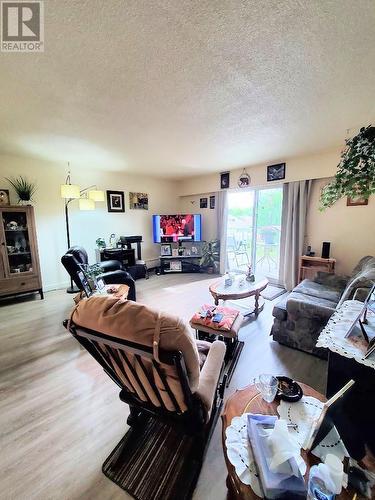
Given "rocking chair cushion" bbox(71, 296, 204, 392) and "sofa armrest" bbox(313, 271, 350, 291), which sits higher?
"rocking chair cushion" bbox(71, 296, 204, 392)

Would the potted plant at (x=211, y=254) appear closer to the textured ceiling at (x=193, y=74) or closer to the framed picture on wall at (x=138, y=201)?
the framed picture on wall at (x=138, y=201)

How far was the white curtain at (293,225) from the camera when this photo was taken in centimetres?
363

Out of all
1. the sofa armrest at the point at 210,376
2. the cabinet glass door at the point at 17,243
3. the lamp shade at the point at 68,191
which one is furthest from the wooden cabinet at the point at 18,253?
the sofa armrest at the point at 210,376

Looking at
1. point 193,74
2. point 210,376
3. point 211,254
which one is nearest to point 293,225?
point 211,254

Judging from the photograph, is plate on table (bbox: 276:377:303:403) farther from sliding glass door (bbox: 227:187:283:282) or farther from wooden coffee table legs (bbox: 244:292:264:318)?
sliding glass door (bbox: 227:187:283:282)

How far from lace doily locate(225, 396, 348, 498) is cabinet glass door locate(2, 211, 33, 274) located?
12.5 feet

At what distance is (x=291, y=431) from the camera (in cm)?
92

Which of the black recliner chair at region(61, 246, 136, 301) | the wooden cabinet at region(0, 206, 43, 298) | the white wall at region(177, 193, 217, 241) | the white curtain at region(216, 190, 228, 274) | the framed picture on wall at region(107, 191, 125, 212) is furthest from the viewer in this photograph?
the white wall at region(177, 193, 217, 241)

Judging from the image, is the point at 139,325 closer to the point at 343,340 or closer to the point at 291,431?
the point at 291,431

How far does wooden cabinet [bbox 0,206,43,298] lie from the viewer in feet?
10.7

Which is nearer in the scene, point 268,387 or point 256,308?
point 268,387

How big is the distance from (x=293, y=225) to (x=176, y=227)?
2.61 metres

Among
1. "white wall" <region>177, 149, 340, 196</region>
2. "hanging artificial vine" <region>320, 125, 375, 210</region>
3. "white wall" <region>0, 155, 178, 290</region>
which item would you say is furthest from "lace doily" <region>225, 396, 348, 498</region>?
"white wall" <region>0, 155, 178, 290</region>

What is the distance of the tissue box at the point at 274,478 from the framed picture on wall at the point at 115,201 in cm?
466
